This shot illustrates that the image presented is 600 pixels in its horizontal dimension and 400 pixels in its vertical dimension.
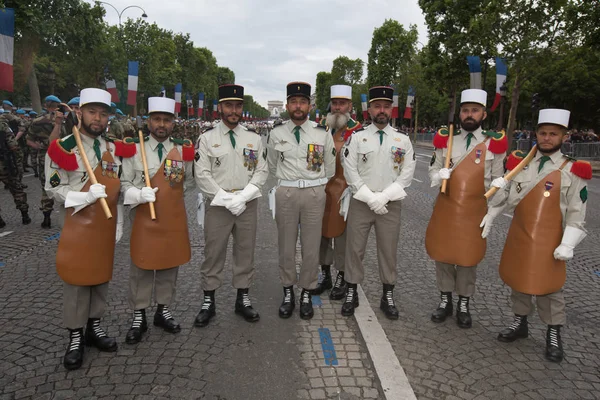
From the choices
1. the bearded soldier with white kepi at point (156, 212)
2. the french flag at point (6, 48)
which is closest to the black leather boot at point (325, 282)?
the bearded soldier with white kepi at point (156, 212)

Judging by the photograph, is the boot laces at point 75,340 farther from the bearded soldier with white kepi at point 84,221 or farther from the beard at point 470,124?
the beard at point 470,124

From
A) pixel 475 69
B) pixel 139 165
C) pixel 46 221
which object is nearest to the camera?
pixel 139 165

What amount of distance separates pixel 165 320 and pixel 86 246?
1.04 m

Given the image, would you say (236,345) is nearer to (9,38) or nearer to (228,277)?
(228,277)

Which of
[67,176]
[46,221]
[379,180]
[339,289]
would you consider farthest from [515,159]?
[46,221]

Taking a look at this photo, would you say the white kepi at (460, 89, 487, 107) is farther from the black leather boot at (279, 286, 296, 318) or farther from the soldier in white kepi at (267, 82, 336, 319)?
the black leather boot at (279, 286, 296, 318)

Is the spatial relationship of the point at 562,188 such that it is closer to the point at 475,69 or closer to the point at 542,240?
the point at 542,240

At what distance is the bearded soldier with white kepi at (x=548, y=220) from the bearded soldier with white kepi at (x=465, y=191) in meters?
0.28

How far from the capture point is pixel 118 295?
4.90 meters

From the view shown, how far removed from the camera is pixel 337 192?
4.96 m

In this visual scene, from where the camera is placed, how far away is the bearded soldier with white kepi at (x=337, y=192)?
4922 mm

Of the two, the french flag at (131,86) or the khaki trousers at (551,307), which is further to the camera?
the french flag at (131,86)

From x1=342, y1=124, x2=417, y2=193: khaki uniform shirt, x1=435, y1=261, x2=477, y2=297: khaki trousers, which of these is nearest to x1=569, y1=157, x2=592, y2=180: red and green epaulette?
x1=435, y1=261, x2=477, y2=297: khaki trousers

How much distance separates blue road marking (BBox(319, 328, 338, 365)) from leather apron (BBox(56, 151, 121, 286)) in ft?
6.38
